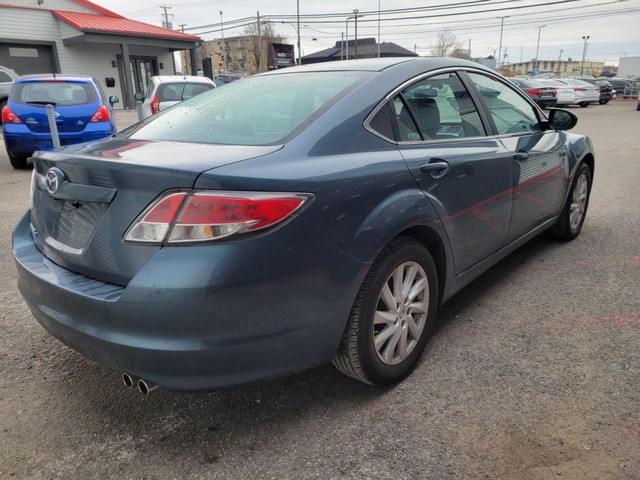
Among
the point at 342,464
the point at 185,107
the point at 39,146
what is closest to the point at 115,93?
the point at 39,146

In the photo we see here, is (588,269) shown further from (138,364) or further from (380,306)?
(138,364)

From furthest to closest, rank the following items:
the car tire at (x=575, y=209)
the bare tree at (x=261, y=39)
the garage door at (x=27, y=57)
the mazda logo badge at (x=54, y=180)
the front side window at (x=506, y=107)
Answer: the bare tree at (x=261, y=39)
the garage door at (x=27, y=57)
the car tire at (x=575, y=209)
the front side window at (x=506, y=107)
the mazda logo badge at (x=54, y=180)

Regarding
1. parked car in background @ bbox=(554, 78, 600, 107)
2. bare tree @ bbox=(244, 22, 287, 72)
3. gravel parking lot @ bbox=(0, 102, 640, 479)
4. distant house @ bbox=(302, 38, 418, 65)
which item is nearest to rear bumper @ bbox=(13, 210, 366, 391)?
gravel parking lot @ bbox=(0, 102, 640, 479)

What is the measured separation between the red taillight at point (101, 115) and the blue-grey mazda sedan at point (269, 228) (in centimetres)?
628

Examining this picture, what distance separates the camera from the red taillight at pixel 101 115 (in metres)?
8.44

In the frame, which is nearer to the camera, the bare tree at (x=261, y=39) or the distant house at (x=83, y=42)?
the distant house at (x=83, y=42)

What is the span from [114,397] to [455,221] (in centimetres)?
188

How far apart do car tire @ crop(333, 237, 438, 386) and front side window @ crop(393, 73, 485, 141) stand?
608 millimetres

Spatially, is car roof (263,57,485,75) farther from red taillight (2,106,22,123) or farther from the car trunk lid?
red taillight (2,106,22,123)

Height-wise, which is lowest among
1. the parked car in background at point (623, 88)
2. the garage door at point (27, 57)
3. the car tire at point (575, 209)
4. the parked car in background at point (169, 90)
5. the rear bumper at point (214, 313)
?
the parked car in background at point (623, 88)

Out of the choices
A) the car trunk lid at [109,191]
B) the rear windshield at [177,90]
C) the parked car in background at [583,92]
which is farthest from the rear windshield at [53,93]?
the parked car in background at [583,92]

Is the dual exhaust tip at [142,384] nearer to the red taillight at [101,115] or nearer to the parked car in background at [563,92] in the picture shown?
the red taillight at [101,115]

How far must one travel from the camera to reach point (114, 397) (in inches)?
95.3

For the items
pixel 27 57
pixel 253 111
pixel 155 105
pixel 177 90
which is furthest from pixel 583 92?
pixel 253 111
